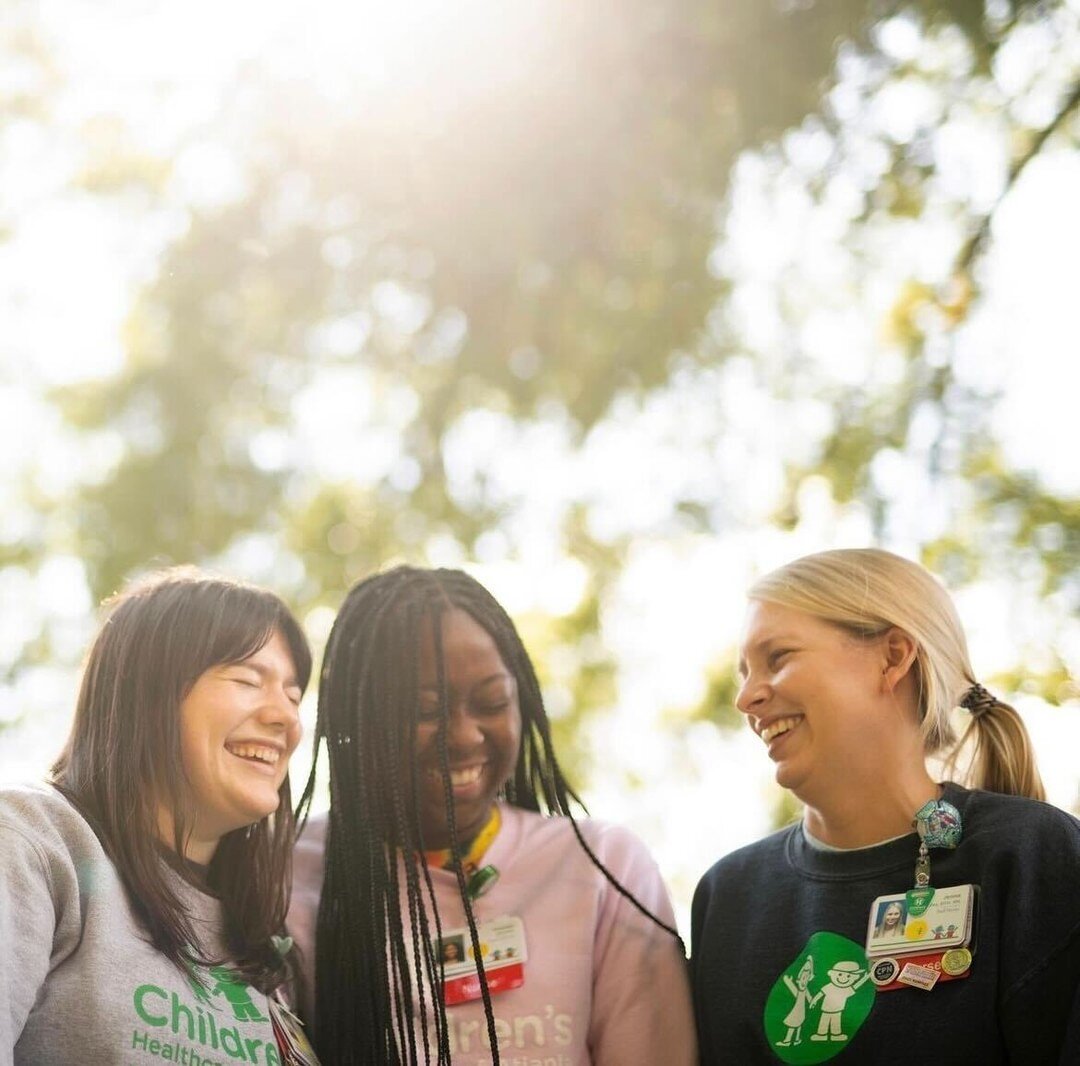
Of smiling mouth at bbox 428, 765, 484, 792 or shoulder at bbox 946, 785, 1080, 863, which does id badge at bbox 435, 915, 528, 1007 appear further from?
shoulder at bbox 946, 785, 1080, 863

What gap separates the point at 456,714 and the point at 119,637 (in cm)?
63

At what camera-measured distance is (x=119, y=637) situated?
8.38ft

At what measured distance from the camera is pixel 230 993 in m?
2.44

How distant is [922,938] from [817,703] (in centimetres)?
45

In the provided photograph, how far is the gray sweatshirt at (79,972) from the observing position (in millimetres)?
2100

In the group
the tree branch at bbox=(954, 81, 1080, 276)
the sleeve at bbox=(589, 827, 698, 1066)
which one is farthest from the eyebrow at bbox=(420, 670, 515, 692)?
the tree branch at bbox=(954, 81, 1080, 276)

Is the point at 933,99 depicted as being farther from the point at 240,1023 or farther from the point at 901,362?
the point at 240,1023

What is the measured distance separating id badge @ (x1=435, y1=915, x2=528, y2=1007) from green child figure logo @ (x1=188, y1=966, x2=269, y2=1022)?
0.36m

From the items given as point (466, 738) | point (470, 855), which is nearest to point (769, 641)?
point (466, 738)

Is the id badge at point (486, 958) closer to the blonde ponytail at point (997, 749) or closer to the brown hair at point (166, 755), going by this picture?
the brown hair at point (166, 755)

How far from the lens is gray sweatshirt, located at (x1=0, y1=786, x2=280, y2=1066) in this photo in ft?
6.89

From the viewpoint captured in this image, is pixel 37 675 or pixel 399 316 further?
pixel 37 675

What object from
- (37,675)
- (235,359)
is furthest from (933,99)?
(37,675)

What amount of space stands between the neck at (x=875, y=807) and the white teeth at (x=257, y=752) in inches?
38.7
